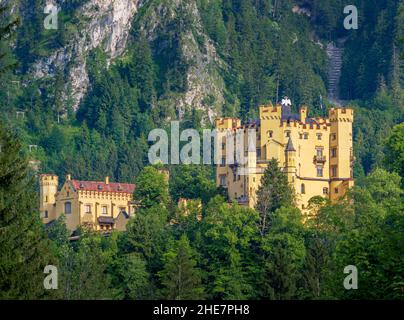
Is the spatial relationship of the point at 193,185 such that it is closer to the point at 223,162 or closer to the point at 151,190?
the point at 151,190

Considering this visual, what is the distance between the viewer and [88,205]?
16788cm

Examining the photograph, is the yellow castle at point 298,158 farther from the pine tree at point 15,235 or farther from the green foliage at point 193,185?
the pine tree at point 15,235

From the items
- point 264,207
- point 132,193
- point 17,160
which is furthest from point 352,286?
point 132,193

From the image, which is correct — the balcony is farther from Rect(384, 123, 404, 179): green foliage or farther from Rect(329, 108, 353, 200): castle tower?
Rect(384, 123, 404, 179): green foliage

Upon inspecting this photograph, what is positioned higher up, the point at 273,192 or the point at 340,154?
the point at 340,154

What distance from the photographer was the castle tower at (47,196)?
170 meters

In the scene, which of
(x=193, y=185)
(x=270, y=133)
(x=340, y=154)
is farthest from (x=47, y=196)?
(x=340, y=154)

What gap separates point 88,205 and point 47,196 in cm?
694

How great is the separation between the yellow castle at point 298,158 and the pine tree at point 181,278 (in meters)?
24.9

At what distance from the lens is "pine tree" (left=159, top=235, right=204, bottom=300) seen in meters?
114

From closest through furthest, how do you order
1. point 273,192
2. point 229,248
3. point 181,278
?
point 181,278 → point 229,248 → point 273,192

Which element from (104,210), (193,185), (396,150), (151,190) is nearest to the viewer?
(396,150)

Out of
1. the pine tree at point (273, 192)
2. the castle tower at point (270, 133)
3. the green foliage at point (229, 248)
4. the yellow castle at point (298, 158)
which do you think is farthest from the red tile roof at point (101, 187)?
the pine tree at point (273, 192)
